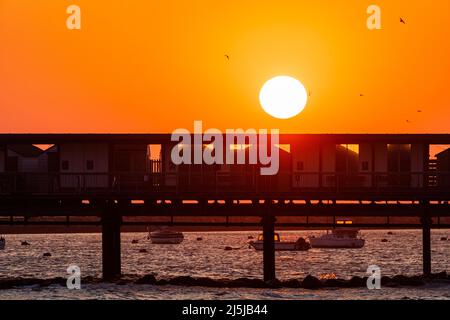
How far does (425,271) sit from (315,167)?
40.9ft

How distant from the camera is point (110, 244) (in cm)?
6006

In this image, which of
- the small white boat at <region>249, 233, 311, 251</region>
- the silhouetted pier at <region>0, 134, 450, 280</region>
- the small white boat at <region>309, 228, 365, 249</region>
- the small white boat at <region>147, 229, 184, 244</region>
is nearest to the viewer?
the silhouetted pier at <region>0, 134, 450, 280</region>

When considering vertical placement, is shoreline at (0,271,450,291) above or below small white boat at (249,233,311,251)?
above

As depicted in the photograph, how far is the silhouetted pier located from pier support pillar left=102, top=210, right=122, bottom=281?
7 cm

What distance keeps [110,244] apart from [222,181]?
8194 millimetres

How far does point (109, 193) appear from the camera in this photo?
57188mm

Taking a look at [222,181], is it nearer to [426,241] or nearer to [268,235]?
[268,235]

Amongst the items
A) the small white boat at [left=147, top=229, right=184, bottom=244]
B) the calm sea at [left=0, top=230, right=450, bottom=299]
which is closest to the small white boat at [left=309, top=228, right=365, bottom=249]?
the calm sea at [left=0, top=230, right=450, bottom=299]

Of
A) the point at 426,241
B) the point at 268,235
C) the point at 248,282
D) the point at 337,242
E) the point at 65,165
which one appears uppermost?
the point at 65,165

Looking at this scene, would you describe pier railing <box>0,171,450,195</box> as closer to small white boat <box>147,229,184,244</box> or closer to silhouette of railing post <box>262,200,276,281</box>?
silhouette of railing post <box>262,200,276,281</box>

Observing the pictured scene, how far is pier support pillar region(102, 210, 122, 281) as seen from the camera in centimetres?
5925

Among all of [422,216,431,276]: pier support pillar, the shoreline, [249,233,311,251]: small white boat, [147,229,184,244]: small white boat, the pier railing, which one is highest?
the pier railing

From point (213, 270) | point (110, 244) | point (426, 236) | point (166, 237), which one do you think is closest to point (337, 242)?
point (166, 237)
